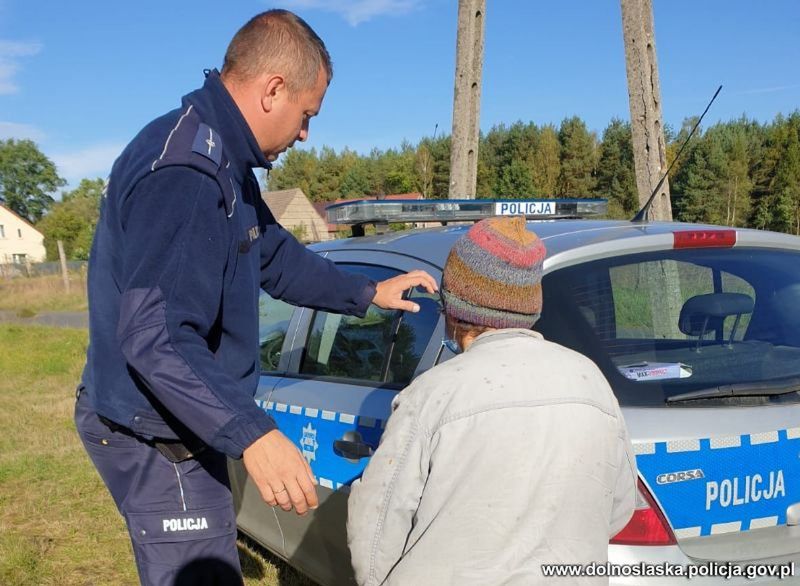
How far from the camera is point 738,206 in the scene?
149 feet

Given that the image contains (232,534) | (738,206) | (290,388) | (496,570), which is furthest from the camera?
(738,206)

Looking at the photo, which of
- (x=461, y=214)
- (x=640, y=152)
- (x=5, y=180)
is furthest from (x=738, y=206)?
(x=5, y=180)

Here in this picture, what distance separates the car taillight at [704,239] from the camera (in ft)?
7.32

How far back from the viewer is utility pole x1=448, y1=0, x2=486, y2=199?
6914 millimetres

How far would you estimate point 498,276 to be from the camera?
1.42 m

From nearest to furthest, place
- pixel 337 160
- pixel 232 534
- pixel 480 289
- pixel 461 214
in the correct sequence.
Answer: pixel 480 289
pixel 232 534
pixel 461 214
pixel 337 160

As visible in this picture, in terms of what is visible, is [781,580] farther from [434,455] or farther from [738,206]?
[738,206]

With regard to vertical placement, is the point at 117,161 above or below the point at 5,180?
below

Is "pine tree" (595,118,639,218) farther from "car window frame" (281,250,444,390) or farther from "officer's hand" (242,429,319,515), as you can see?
"officer's hand" (242,429,319,515)

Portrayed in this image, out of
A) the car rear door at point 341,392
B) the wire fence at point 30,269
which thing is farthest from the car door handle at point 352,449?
the wire fence at point 30,269

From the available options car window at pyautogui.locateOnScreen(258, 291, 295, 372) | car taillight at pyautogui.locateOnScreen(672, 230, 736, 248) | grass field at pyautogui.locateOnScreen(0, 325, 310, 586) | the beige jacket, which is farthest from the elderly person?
grass field at pyautogui.locateOnScreen(0, 325, 310, 586)

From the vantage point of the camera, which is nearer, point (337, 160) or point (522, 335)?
point (522, 335)

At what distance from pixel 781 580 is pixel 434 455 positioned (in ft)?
3.74

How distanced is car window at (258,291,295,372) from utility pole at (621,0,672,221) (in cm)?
337
